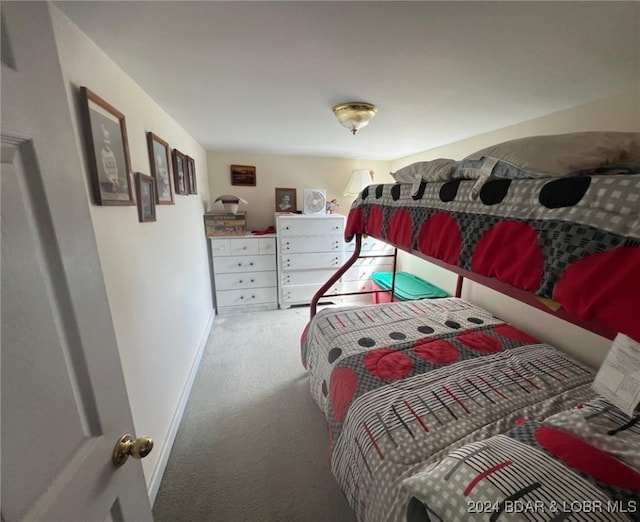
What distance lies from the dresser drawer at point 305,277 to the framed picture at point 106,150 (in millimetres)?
2282

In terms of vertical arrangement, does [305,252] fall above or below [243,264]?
above

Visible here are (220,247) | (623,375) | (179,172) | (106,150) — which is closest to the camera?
(623,375)

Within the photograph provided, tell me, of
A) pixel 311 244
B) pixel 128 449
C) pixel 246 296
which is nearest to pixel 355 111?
pixel 128 449

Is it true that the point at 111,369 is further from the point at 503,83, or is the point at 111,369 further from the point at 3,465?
the point at 503,83

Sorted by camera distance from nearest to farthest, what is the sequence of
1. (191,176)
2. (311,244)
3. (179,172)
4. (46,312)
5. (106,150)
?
(46,312) < (106,150) < (179,172) < (191,176) < (311,244)

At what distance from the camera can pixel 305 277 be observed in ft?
11.3

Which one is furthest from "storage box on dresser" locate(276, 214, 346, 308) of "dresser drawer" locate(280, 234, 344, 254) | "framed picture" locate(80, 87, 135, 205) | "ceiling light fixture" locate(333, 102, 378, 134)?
"framed picture" locate(80, 87, 135, 205)

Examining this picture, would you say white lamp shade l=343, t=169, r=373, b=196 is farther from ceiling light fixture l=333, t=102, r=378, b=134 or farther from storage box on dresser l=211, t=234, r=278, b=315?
ceiling light fixture l=333, t=102, r=378, b=134

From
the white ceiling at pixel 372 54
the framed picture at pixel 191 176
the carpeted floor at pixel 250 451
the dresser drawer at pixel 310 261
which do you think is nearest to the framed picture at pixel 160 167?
the white ceiling at pixel 372 54

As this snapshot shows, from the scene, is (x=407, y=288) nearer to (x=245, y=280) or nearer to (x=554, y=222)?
(x=245, y=280)

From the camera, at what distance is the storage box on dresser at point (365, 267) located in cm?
354

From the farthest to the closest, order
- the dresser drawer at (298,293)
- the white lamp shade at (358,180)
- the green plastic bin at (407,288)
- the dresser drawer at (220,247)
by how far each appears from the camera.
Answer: the white lamp shade at (358,180) < the dresser drawer at (298,293) < the dresser drawer at (220,247) < the green plastic bin at (407,288)

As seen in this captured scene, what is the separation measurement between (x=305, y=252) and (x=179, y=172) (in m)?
1.72

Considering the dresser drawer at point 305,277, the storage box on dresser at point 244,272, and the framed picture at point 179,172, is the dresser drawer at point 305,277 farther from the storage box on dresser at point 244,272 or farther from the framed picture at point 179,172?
the framed picture at point 179,172
